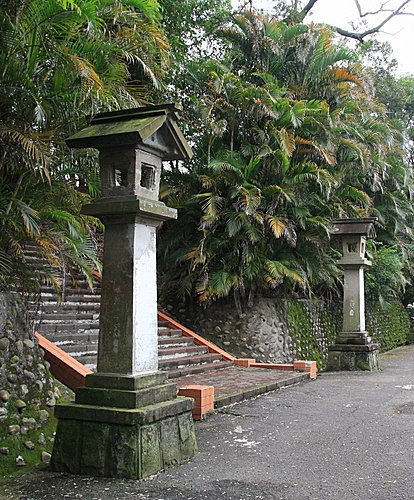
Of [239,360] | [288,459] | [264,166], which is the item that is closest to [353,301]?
[239,360]

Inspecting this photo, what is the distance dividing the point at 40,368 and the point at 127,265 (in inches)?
71.3

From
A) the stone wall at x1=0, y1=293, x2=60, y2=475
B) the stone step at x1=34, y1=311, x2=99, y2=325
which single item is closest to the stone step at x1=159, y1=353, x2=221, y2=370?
the stone step at x1=34, y1=311, x2=99, y2=325

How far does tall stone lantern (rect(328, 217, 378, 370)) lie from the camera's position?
11.0m

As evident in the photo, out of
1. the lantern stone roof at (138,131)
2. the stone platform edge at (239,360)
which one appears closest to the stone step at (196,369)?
the stone platform edge at (239,360)

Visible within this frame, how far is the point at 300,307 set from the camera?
513 inches

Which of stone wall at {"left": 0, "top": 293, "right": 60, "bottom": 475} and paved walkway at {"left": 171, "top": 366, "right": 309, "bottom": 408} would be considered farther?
paved walkway at {"left": 171, "top": 366, "right": 309, "bottom": 408}

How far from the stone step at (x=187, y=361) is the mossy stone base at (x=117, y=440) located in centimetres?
437

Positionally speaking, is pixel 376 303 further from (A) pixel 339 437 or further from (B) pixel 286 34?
(A) pixel 339 437

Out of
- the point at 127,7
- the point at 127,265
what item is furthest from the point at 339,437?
the point at 127,7

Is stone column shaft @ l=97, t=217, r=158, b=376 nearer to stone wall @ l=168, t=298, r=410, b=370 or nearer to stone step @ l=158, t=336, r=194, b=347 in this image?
stone step @ l=158, t=336, r=194, b=347

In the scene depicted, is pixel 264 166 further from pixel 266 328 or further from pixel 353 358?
pixel 353 358

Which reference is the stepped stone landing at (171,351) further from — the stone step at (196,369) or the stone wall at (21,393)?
the stone wall at (21,393)

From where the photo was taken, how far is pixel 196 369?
30.9 feet

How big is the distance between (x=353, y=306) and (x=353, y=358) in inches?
40.0
